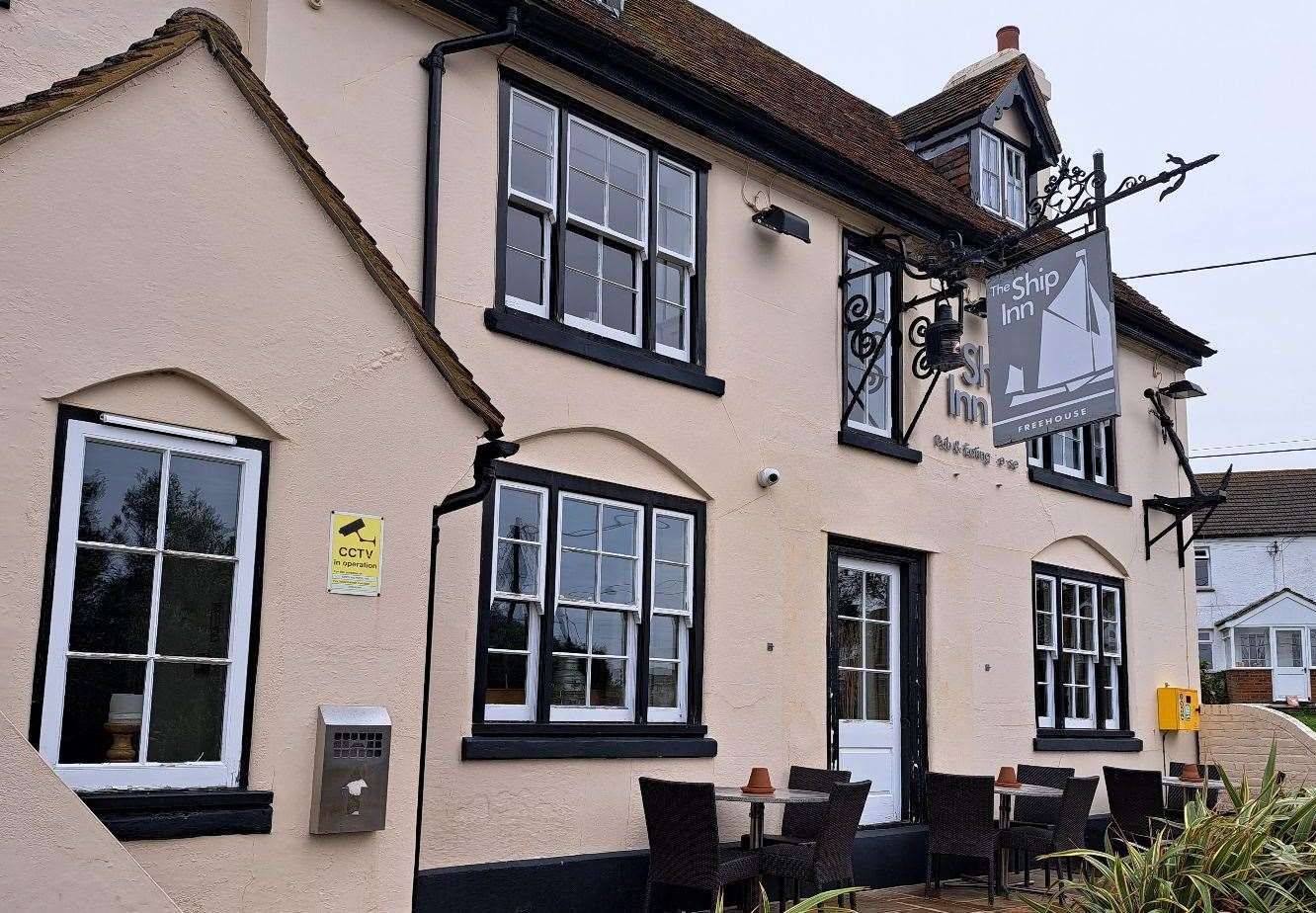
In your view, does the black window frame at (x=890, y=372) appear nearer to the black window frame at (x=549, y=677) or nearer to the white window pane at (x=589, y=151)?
the black window frame at (x=549, y=677)

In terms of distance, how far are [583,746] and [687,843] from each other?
0.90 m

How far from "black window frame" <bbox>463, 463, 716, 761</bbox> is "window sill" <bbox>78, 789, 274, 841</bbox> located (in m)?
2.13

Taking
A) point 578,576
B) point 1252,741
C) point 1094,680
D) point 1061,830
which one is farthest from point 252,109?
point 1252,741

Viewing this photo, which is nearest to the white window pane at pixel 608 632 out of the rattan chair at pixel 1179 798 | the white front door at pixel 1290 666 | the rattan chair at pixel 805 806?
the rattan chair at pixel 805 806

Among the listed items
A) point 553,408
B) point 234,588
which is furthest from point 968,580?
point 234,588

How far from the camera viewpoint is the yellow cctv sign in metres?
6.14

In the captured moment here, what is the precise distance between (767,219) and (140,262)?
5642mm

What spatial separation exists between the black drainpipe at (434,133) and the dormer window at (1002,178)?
7.84 m

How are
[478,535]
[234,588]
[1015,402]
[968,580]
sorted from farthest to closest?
[968,580] → [1015,402] → [478,535] → [234,588]

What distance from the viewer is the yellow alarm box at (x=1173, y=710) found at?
14797 millimetres

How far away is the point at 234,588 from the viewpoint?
590cm

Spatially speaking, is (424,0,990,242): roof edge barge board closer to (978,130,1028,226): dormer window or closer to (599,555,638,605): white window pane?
(978,130,1028,226): dormer window

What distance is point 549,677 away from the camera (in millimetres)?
8430

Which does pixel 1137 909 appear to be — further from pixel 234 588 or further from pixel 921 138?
pixel 921 138
